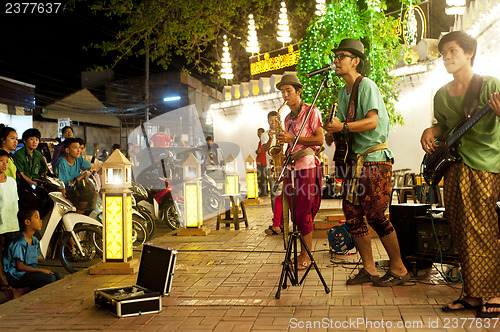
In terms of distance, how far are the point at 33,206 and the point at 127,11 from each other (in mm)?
12343

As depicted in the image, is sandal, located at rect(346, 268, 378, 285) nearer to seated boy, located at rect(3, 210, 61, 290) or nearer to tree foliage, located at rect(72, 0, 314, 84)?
seated boy, located at rect(3, 210, 61, 290)

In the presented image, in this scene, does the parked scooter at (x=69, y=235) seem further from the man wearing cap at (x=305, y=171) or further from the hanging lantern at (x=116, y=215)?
the man wearing cap at (x=305, y=171)

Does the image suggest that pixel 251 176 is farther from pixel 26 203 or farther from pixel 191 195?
pixel 26 203

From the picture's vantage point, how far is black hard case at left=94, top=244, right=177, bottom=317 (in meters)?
4.37

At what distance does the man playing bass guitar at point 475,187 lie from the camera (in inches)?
155

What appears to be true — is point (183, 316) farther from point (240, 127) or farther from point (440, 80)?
point (240, 127)

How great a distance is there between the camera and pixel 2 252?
6.20m

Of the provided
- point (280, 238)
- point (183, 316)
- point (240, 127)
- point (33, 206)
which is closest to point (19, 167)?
point (33, 206)

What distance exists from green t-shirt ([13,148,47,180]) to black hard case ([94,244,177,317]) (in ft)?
13.0

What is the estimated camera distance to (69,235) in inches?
285

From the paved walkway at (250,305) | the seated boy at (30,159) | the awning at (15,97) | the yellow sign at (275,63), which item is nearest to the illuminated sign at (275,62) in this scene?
the yellow sign at (275,63)

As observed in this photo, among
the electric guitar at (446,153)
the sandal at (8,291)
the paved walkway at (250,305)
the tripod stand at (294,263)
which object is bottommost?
the sandal at (8,291)

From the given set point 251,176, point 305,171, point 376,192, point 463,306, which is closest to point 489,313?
point 463,306

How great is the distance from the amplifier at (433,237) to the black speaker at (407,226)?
55mm
